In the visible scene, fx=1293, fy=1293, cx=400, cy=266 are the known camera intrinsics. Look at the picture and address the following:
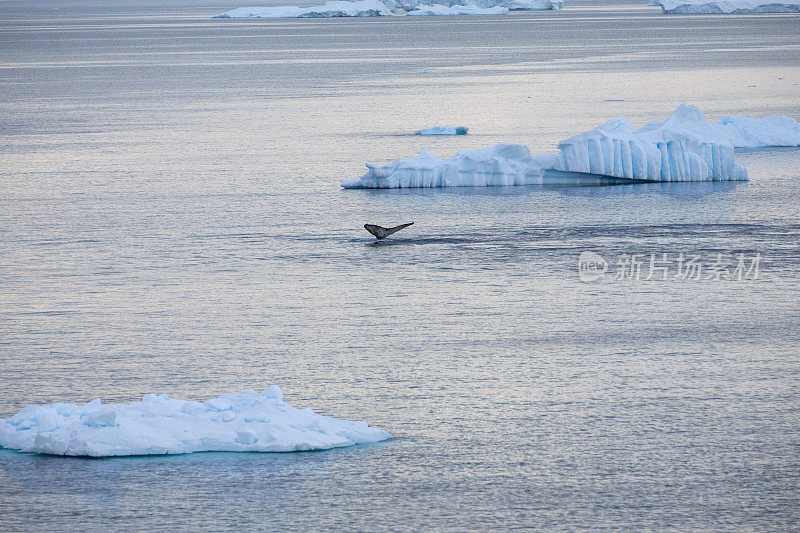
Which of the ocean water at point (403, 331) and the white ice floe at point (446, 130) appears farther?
the white ice floe at point (446, 130)

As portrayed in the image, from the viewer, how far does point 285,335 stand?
1168 centimetres

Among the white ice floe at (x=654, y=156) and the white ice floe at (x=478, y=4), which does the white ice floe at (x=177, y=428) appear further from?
the white ice floe at (x=478, y=4)

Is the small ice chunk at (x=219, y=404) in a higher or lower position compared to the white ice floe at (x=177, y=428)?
higher

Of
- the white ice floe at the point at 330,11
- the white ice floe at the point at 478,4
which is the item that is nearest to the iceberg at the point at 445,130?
the white ice floe at the point at 330,11

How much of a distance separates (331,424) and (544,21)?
126 meters

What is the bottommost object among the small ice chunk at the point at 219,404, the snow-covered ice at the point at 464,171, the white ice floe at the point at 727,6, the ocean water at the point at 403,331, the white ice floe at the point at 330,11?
the ocean water at the point at 403,331

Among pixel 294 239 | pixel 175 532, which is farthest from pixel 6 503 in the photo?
pixel 294 239

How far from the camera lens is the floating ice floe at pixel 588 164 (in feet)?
68.5

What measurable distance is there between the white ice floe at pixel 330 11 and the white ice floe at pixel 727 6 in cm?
3214

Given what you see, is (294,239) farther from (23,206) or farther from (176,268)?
(23,206)

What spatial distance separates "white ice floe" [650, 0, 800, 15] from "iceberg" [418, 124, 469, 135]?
11216 cm

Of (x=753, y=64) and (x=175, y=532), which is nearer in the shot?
(x=175, y=532)

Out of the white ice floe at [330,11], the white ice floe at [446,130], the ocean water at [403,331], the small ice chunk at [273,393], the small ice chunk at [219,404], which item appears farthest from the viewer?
the white ice floe at [330,11]

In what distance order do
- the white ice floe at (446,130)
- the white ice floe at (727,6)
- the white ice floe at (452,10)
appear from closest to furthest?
the white ice floe at (446,130), the white ice floe at (727,6), the white ice floe at (452,10)
